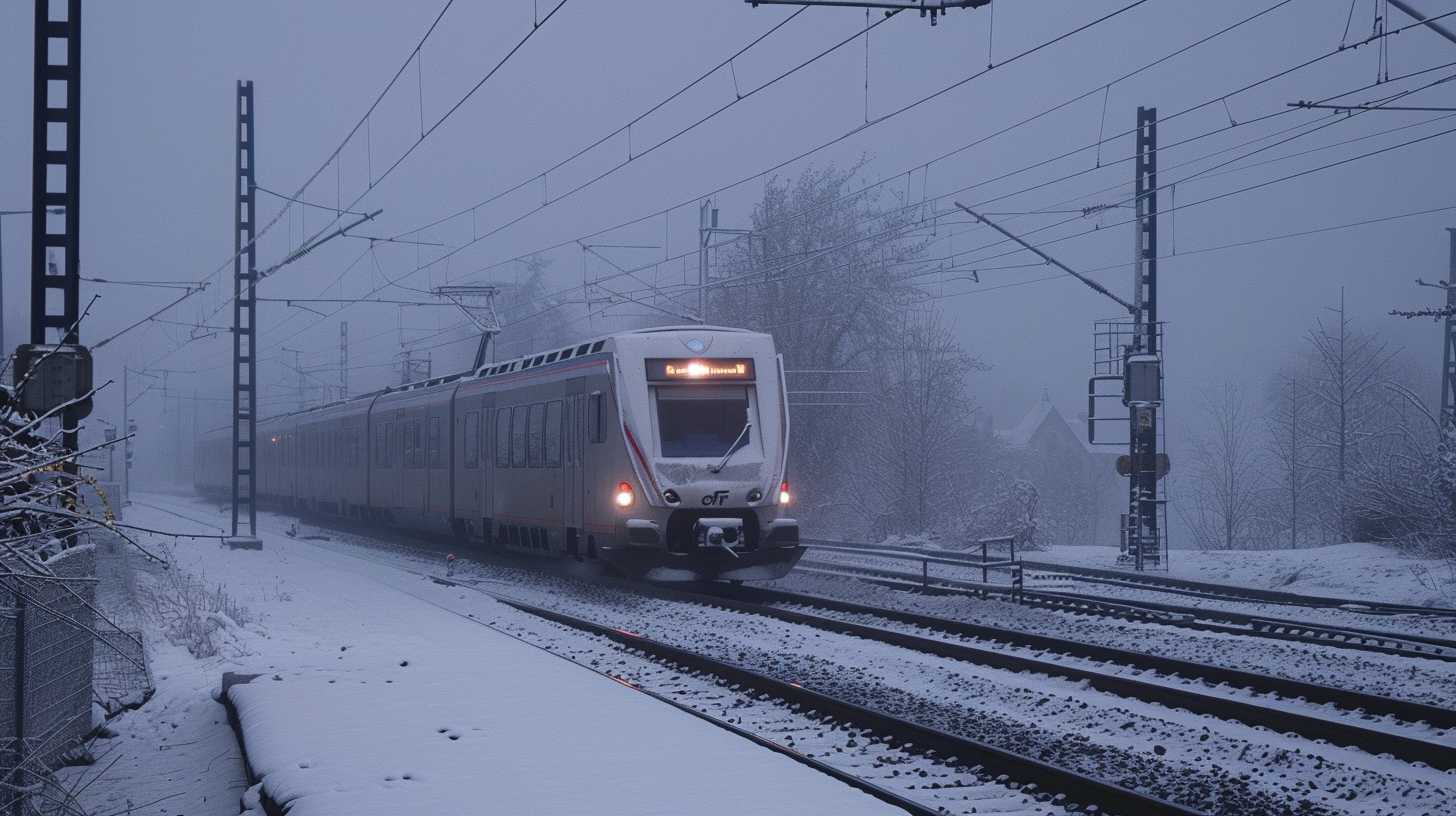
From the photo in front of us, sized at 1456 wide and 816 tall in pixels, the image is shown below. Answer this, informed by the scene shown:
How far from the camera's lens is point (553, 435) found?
2036 cm

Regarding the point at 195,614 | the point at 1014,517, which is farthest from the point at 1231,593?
the point at 195,614

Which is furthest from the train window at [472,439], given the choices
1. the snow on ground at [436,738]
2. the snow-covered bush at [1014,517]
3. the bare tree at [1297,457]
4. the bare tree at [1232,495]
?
the bare tree at [1297,457]

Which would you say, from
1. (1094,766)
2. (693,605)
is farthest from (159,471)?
(1094,766)

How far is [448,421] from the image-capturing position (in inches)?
1052

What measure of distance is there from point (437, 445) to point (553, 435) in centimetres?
786

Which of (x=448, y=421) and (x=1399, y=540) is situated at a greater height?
(x=448, y=421)

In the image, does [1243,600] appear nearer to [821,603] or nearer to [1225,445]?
[821,603]

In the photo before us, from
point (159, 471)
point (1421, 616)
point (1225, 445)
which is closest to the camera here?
point (1421, 616)

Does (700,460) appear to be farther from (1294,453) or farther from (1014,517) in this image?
(1294,453)

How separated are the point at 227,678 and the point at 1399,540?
756 inches

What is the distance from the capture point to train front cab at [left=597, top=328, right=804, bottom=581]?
17.6 m

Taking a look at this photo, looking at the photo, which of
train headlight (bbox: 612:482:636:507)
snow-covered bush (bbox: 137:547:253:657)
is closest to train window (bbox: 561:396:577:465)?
train headlight (bbox: 612:482:636:507)

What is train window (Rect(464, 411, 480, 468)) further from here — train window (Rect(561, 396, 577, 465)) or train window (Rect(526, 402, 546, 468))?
train window (Rect(561, 396, 577, 465))

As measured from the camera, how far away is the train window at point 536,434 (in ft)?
68.7
